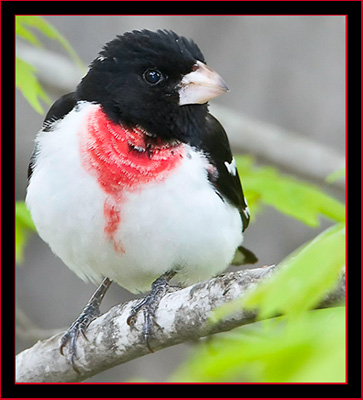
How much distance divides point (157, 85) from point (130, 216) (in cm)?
39

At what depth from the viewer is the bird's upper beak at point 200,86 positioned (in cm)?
188

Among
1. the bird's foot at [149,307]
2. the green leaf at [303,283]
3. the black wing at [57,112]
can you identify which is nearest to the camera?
the green leaf at [303,283]

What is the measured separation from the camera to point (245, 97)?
171 inches

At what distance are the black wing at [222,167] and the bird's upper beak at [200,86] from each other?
118 mm

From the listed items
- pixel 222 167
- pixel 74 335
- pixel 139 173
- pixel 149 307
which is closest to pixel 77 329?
pixel 74 335

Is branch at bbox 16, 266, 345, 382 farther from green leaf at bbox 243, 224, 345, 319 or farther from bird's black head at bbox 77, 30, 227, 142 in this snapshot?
bird's black head at bbox 77, 30, 227, 142

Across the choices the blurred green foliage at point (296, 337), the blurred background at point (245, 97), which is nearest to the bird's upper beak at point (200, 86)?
the blurred green foliage at point (296, 337)

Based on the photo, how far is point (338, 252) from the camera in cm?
72

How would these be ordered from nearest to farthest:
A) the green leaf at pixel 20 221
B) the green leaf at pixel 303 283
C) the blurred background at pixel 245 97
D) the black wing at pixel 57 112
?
the green leaf at pixel 303 283
the black wing at pixel 57 112
the green leaf at pixel 20 221
the blurred background at pixel 245 97

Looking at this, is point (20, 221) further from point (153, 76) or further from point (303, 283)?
point (303, 283)

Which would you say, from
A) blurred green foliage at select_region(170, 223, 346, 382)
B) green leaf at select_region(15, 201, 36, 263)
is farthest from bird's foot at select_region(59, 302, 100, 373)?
blurred green foliage at select_region(170, 223, 346, 382)

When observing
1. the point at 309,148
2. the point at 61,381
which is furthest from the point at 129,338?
the point at 309,148

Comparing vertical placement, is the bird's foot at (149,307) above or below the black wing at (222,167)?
below

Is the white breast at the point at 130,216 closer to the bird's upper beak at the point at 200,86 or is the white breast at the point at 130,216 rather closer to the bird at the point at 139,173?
the bird at the point at 139,173
